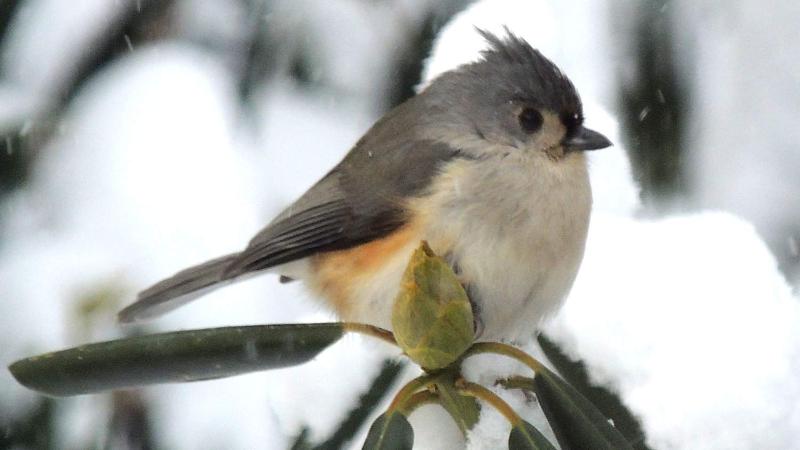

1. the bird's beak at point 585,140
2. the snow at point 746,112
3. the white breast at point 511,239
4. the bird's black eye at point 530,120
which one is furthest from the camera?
the snow at point 746,112

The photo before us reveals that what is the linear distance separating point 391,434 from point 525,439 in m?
0.15

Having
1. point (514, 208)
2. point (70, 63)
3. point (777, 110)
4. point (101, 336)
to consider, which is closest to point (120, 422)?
point (101, 336)

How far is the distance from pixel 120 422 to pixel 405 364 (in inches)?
28.8

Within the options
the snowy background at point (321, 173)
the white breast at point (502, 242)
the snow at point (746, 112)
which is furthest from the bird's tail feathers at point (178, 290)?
the snow at point (746, 112)

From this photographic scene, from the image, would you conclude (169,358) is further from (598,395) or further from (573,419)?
(598,395)

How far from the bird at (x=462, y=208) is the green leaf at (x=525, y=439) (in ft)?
1.77

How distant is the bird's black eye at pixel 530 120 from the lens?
1.97 m

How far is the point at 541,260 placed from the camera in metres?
1.75

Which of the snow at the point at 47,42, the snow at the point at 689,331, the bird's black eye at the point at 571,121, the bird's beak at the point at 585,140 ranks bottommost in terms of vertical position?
the snow at the point at 689,331

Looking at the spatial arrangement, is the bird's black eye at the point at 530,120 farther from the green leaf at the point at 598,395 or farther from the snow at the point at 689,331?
the green leaf at the point at 598,395

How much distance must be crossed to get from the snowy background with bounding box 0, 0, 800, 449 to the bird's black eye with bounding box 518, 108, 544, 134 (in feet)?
0.37

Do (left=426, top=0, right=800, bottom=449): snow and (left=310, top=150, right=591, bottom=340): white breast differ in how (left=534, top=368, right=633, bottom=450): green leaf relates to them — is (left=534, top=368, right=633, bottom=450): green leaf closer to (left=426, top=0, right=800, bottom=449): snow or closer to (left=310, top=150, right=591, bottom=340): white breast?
(left=426, top=0, right=800, bottom=449): snow

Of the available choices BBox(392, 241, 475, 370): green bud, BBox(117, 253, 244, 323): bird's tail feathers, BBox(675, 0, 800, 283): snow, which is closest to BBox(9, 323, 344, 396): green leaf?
BBox(392, 241, 475, 370): green bud

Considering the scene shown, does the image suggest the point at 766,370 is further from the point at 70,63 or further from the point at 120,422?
the point at 70,63
